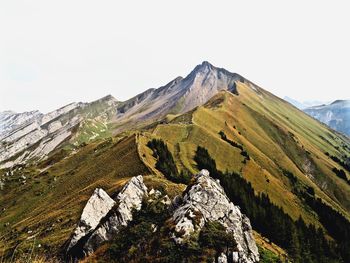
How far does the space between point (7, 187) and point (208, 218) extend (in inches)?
5373

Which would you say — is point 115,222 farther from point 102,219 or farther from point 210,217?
point 210,217

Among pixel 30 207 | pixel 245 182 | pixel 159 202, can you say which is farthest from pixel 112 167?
pixel 159 202

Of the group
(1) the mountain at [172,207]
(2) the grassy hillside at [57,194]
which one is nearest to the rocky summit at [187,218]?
(1) the mountain at [172,207]

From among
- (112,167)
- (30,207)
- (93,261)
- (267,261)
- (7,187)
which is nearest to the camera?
(93,261)

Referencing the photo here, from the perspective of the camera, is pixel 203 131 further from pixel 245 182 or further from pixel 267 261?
pixel 267 261

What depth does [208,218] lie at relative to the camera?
133 feet

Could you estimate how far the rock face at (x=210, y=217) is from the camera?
37.2 m

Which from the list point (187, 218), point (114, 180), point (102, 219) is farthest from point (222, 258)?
point (114, 180)

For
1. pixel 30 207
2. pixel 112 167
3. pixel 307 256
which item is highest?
pixel 112 167

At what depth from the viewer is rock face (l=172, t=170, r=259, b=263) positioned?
37.2 metres

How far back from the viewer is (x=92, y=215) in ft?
175

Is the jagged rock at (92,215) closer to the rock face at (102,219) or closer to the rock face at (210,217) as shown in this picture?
the rock face at (102,219)

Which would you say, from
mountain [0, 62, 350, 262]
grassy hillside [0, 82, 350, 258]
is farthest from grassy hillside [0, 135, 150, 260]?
mountain [0, 62, 350, 262]

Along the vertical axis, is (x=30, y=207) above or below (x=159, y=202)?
below
